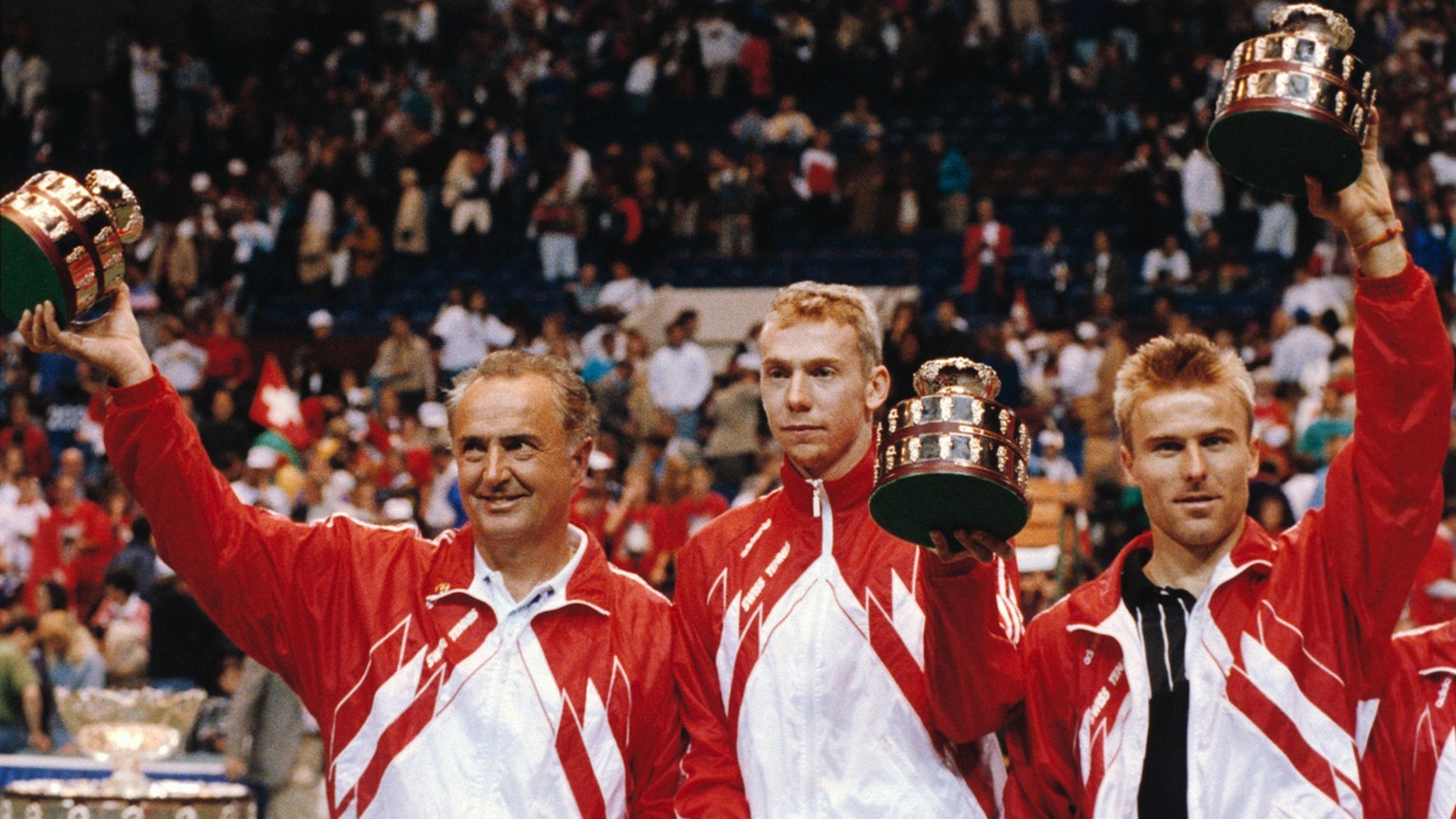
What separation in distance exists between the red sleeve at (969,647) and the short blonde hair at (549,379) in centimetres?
91

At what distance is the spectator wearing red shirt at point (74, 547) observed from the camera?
1445cm

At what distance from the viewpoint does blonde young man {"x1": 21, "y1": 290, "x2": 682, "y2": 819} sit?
167 inches

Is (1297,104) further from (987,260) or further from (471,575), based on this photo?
(987,260)

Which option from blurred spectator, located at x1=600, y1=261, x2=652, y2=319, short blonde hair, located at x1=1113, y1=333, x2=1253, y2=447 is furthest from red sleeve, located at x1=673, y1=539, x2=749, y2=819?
blurred spectator, located at x1=600, y1=261, x2=652, y2=319

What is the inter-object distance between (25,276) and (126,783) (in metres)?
4.45

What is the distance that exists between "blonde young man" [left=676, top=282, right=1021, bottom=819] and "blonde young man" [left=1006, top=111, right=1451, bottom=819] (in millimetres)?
199

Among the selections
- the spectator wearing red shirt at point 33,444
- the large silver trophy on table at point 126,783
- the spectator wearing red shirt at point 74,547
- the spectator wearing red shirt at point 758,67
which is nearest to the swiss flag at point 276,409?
the spectator wearing red shirt at point 74,547

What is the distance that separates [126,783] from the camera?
7.78m

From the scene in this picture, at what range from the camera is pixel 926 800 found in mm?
4211

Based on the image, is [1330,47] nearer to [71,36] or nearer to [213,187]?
[213,187]

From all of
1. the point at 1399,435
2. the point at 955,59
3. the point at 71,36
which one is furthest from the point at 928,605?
the point at 71,36

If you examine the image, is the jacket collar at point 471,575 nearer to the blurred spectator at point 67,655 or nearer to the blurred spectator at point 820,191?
the blurred spectator at point 67,655

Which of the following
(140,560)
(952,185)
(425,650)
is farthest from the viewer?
(952,185)

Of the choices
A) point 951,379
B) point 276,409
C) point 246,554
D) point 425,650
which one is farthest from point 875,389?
point 276,409
